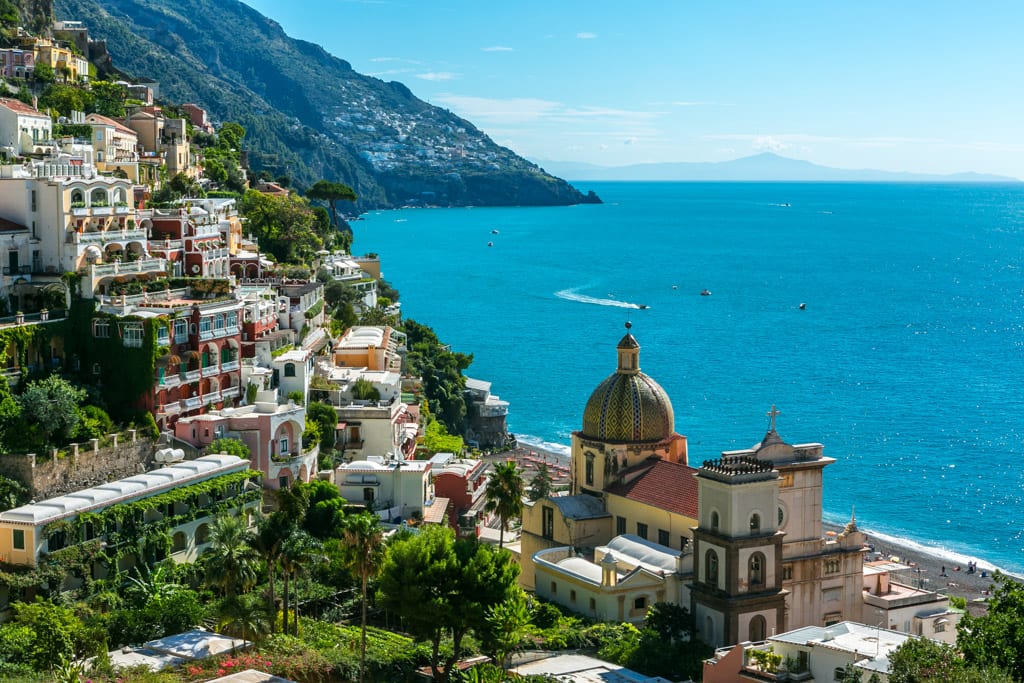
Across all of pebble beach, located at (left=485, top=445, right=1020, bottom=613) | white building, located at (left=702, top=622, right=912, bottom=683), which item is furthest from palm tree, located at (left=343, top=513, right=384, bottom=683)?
pebble beach, located at (left=485, top=445, right=1020, bottom=613)

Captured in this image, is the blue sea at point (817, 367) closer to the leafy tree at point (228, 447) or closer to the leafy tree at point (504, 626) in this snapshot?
the leafy tree at point (228, 447)

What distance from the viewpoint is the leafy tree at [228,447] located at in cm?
5433

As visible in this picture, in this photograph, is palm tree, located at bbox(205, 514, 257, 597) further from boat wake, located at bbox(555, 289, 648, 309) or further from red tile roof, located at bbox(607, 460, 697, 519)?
boat wake, located at bbox(555, 289, 648, 309)

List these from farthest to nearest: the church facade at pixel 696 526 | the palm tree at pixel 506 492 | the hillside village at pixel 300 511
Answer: the palm tree at pixel 506 492, the church facade at pixel 696 526, the hillside village at pixel 300 511

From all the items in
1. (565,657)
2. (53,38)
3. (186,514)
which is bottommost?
(565,657)

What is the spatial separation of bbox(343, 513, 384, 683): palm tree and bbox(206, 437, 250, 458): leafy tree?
1500 cm

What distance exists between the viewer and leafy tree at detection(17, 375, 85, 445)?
50406 millimetres

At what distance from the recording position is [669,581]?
157 ft

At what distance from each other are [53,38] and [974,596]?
7680 cm

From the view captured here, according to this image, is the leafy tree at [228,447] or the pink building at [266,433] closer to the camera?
the leafy tree at [228,447]

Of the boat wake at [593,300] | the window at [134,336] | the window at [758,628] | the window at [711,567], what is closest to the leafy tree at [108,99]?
the window at [134,336]

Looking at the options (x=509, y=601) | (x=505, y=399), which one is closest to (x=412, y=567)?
(x=509, y=601)

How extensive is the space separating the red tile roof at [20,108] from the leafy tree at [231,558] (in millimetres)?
40494

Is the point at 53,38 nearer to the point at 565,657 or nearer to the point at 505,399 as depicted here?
the point at 505,399
